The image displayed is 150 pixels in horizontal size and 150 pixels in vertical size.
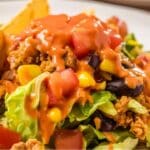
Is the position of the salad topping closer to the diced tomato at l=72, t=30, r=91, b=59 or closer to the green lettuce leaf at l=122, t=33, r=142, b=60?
the diced tomato at l=72, t=30, r=91, b=59

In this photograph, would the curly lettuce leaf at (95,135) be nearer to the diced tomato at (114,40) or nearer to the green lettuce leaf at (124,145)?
the green lettuce leaf at (124,145)

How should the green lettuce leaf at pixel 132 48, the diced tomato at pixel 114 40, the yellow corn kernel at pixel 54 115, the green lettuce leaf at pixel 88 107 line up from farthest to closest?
the green lettuce leaf at pixel 132 48 → the diced tomato at pixel 114 40 → the green lettuce leaf at pixel 88 107 → the yellow corn kernel at pixel 54 115

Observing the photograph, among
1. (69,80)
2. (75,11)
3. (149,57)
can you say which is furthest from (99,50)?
(75,11)

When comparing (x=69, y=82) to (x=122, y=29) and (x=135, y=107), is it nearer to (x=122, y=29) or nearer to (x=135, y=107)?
(x=135, y=107)

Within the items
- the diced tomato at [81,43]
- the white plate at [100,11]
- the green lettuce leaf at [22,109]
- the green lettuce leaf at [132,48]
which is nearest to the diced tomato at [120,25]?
the green lettuce leaf at [132,48]

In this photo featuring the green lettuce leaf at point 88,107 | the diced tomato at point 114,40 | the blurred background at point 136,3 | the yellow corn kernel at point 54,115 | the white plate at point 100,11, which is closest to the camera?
the yellow corn kernel at point 54,115

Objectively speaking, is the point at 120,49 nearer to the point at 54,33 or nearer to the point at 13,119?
the point at 54,33
